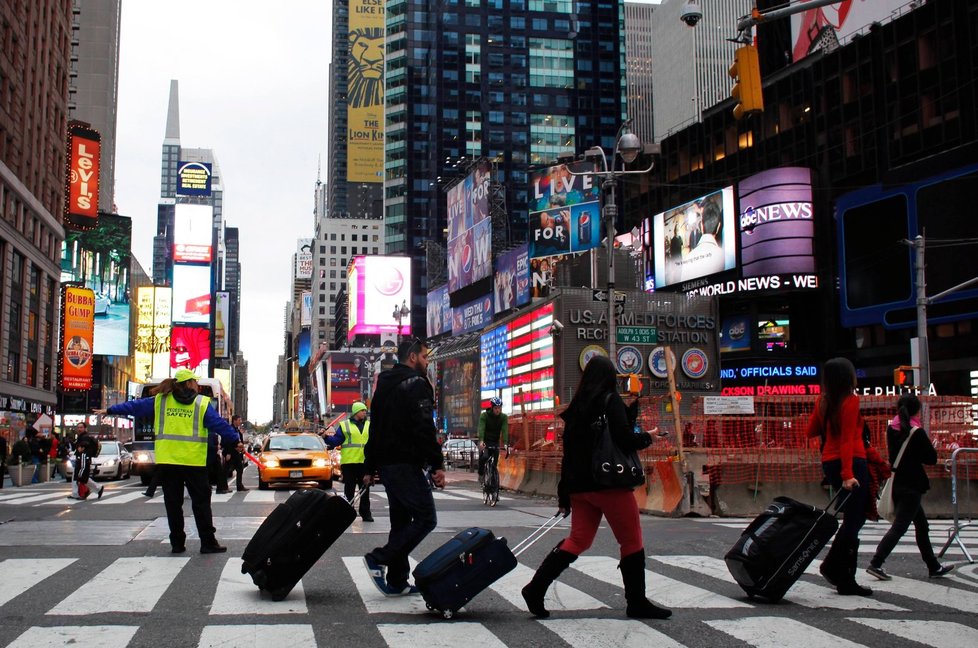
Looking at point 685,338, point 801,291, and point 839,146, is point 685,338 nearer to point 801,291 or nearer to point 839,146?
point 801,291

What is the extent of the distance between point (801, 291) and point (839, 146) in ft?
29.6

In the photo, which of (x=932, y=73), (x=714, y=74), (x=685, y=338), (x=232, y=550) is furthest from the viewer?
(x=714, y=74)

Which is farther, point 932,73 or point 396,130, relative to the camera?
point 396,130

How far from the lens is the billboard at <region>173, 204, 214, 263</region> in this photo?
13362cm

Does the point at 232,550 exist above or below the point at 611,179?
below

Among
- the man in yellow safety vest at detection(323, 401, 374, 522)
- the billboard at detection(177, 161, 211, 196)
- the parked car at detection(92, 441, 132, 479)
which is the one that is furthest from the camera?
the billboard at detection(177, 161, 211, 196)

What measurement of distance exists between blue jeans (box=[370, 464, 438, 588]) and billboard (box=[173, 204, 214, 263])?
133295 millimetres

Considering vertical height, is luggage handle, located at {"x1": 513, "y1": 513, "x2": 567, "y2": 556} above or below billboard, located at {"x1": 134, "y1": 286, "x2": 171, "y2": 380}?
below

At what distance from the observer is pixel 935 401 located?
16141mm

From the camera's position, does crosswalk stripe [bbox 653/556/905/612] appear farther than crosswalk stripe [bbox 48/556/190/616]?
Yes

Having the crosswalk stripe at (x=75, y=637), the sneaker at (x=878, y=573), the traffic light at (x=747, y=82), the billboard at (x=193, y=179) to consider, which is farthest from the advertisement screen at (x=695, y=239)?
the billboard at (x=193, y=179)

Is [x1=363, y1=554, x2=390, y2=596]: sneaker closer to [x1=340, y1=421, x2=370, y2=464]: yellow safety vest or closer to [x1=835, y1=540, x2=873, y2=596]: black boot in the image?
[x1=835, y1=540, x2=873, y2=596]: black boot

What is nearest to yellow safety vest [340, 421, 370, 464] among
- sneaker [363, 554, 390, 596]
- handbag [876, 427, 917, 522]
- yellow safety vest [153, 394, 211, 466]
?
yellow safety vest [153, 394, 211, 466]

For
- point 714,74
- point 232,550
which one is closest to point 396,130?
point 714,74
